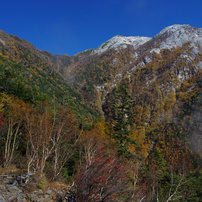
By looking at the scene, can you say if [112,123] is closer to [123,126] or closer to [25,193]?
[123,126]

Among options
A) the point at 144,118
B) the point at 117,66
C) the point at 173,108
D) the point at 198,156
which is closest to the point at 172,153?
the point at 198,156

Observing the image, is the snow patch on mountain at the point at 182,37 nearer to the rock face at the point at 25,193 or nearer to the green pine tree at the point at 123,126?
the green pine tree at the point at 123,126

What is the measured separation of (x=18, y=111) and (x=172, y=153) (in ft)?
281

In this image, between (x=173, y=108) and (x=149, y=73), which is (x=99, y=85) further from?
(x=173, y=108)

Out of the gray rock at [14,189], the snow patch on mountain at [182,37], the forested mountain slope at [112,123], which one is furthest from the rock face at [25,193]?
the snow patch on mountain at [182,37]

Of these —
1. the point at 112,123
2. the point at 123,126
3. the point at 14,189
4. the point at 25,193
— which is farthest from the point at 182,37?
the point at 14,189

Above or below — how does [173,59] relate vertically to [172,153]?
above

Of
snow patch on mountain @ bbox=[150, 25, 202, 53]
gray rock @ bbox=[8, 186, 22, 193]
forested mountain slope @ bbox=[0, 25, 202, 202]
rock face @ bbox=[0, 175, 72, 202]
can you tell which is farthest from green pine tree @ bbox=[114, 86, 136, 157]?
snow patch on mountain @ bbox=[150, 25, 202, 53]

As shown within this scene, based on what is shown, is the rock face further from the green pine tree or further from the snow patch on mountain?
the snow patch on mountain

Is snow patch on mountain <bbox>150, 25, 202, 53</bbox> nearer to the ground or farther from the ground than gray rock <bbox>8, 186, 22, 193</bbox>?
farther from the ground

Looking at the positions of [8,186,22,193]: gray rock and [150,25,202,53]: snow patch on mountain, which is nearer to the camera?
[8,186,22,193]: gray rock

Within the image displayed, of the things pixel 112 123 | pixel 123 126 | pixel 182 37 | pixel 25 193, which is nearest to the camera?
pixel 25 193

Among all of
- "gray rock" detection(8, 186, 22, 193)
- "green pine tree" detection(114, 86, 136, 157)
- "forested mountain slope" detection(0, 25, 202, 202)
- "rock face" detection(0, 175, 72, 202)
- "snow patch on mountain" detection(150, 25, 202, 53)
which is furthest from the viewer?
"snow patch on mountain" detection(150, 25, 202, 53)

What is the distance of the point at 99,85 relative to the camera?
542ft
